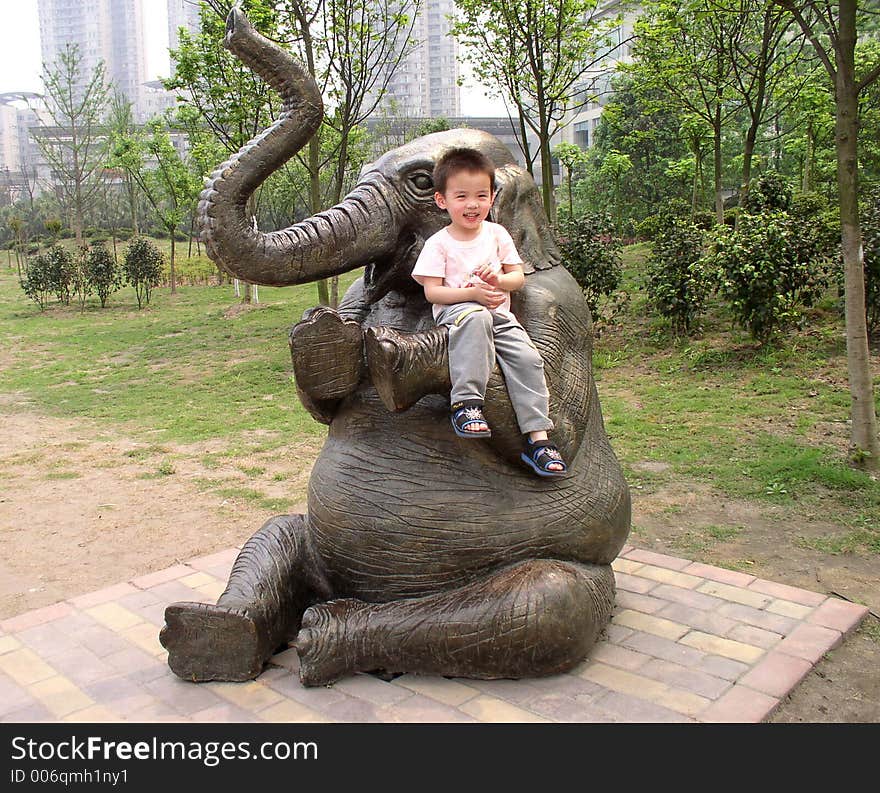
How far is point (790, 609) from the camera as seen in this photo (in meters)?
3.76

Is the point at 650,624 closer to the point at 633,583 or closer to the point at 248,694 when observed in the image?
the point at 633,583

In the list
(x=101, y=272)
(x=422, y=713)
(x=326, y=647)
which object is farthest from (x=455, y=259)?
(x=101, y=272)

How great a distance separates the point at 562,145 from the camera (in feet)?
52.2

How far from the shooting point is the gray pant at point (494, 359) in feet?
8.91

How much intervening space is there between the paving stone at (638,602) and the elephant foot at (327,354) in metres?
1.68

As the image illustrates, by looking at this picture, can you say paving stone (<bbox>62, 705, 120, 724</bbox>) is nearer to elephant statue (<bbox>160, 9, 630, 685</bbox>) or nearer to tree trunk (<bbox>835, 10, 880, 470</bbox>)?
elephant statue (<bbox>160, 9, 630, 685</bbox>)

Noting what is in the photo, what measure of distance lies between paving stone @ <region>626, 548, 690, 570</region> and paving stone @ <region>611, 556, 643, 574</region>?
0.16 feet

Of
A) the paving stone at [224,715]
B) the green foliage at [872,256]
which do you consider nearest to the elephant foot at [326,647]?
the paving stone at [224,715]

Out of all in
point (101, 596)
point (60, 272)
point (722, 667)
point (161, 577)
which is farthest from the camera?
point (60, 272)

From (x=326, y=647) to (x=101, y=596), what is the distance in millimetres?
Result: 1604

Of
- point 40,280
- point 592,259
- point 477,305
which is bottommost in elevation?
point 477,305

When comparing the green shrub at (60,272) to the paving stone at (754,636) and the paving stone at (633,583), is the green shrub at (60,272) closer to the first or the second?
the paving stone at (633,583)

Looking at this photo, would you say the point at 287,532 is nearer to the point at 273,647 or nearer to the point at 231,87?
the point at 273,647

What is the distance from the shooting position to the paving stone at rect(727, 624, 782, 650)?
134 inches
